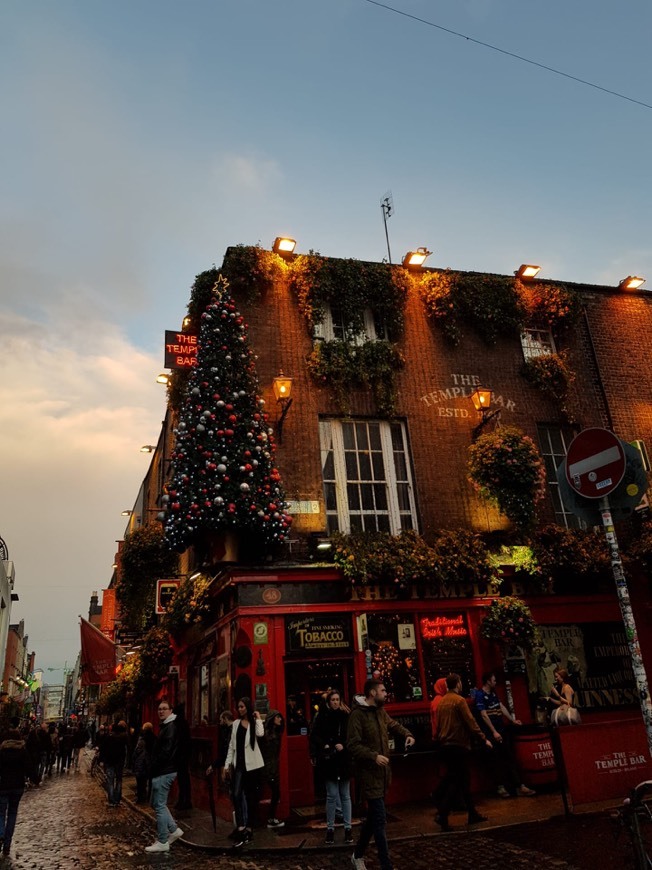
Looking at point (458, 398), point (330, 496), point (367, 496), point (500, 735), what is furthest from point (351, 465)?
point (500, 735)

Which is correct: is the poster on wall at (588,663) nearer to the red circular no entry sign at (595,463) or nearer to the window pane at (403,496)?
the window pane at (403,496)

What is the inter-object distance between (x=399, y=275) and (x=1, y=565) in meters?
42.1

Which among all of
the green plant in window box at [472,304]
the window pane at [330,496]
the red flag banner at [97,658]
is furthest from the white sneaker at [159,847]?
the green plant in window box at [472,304]

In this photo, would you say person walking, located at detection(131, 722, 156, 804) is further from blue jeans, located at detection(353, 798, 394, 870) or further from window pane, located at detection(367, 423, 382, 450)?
blue jeans, located at detection(353, 798, 394, 870)

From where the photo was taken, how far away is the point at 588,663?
13039mm

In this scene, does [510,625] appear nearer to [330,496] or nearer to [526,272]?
[330,496]

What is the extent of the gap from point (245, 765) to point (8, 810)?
3.19m

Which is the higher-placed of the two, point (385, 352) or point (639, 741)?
point (385, 352)

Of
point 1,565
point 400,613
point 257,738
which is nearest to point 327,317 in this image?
point 400,613

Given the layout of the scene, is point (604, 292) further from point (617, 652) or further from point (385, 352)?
point (617, 652)

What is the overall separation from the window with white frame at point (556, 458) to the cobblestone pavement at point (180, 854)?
808 cm

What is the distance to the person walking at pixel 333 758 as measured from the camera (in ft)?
26.5

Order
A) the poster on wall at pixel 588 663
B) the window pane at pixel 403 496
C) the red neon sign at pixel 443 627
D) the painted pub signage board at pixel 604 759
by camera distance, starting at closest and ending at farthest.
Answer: the painted pub signage board at pixel 604 759 → the red neon sign at pixel 443 627 → the poster on wall at pixel 588 663 → the window pane at pixel 403 496

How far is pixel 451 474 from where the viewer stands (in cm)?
1385
